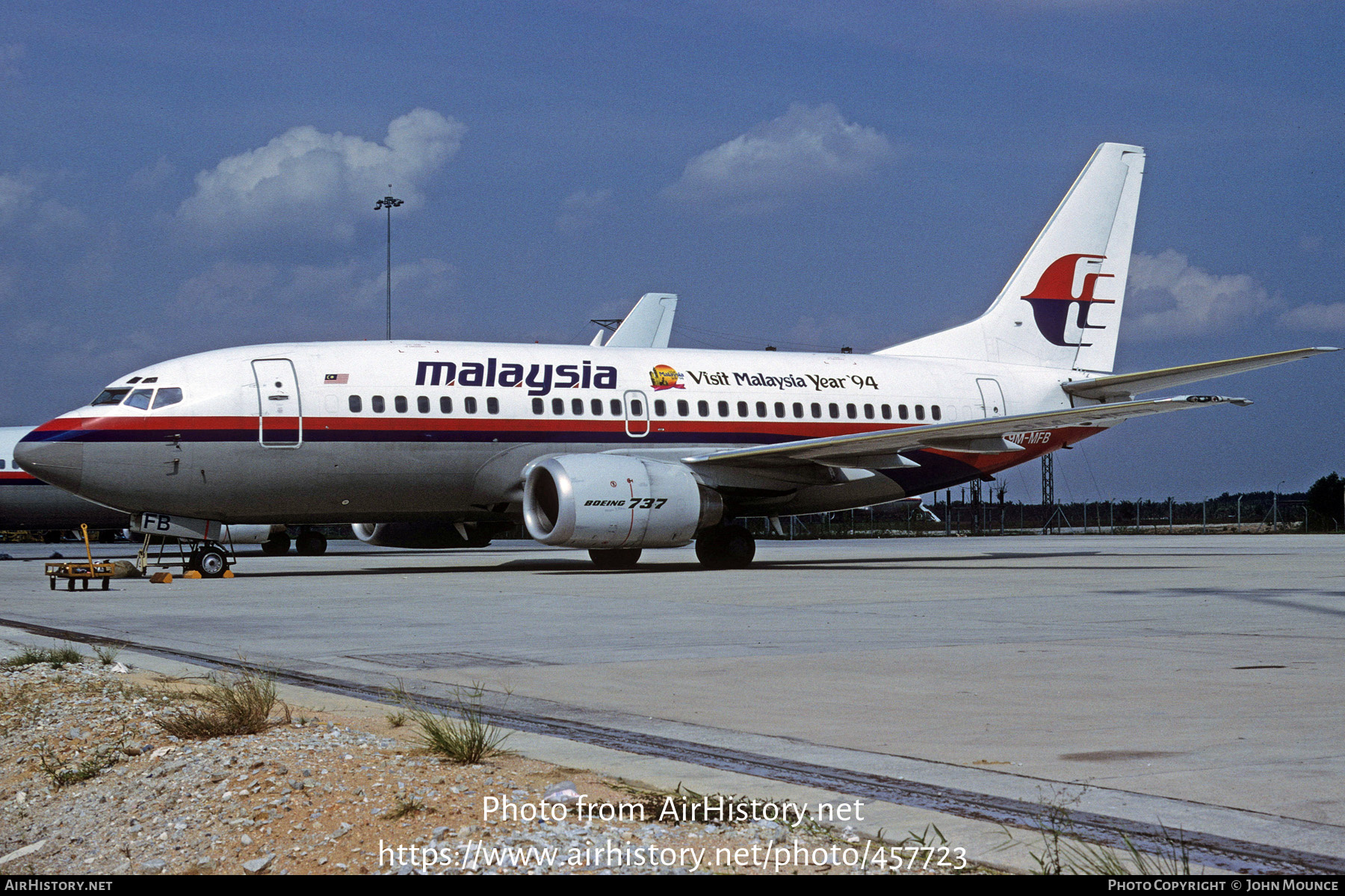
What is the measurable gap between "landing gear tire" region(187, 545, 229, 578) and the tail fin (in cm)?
1365

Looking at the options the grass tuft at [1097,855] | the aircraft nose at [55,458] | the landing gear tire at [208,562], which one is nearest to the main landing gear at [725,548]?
the landing gear tire at [208,562]

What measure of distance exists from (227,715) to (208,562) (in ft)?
53.9

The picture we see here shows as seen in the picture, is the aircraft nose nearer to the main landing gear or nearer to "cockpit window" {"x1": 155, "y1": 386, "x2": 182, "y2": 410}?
"cockpit window" {"x1": 155, "y1": 386, "x2": 182, "y2": 410}

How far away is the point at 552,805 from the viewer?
15.7ft

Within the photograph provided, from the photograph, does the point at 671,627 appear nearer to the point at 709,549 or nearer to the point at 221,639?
the point at 221,639

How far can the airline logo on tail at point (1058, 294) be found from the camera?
92.8 feet

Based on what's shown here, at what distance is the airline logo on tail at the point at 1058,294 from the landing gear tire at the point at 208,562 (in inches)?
664

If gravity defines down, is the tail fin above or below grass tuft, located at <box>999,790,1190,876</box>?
above

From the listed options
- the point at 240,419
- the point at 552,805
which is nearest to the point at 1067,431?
the point at 240,419

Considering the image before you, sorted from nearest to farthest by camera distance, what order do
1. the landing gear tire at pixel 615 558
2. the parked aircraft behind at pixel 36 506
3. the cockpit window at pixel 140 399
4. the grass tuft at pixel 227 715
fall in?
1. the grass tuft at pixel 227 715
2. the cockpit window at pixel 140 399
3. the landing gear tire at pixel 615 558
4. the parked aircraft behind at pixel 36 506

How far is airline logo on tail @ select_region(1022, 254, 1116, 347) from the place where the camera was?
2828 cm

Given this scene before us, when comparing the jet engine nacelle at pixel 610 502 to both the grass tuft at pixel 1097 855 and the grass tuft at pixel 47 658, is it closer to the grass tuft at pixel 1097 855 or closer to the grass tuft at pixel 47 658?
the grass tuft at pixel 47 658

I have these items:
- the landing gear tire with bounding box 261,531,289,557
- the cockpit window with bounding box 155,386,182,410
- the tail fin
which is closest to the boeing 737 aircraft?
the cockpit window with bounding box 155,386,182,410
